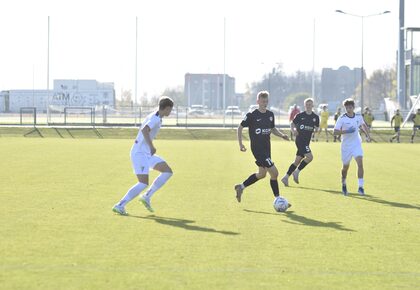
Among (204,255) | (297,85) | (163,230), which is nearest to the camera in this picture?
(204,255)

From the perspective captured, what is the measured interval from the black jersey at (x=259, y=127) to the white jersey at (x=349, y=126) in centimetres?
257

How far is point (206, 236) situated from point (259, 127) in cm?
325

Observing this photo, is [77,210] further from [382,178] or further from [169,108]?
[382,178]

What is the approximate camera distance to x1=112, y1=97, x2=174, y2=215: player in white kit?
1150cm

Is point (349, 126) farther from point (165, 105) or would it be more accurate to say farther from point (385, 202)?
point (165, 105)

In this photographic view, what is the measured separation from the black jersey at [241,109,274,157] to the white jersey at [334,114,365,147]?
257 cm

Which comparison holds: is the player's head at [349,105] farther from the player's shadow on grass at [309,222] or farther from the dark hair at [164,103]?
the dark hair at [164,103]

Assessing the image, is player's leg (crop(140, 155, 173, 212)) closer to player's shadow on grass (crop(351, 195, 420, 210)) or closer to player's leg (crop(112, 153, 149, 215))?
player's leg (crop(112, 153, 149, 215))

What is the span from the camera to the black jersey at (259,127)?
41.8 ft

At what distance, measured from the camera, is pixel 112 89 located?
346 ft

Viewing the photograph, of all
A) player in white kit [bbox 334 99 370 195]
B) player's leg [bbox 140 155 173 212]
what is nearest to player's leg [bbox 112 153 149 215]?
player's leg [bbox 140 155 173 212]

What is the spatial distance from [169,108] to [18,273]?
4460mm

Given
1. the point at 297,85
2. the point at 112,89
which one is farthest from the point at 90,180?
the point at 297,85

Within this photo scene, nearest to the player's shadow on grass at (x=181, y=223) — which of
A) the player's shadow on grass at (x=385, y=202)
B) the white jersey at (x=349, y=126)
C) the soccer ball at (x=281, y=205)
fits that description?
the soccer ball at (x=281, y=205)
